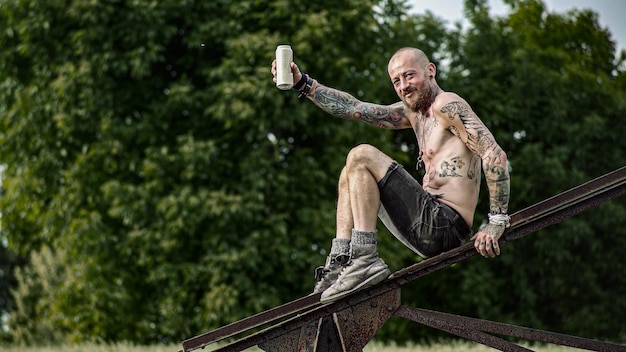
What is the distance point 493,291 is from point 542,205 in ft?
43.5

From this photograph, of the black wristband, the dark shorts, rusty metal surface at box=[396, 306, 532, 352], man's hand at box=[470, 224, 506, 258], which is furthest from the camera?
the black wristband

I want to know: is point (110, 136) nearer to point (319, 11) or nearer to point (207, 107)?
point (207, 107)

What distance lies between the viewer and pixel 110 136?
43.3 ft

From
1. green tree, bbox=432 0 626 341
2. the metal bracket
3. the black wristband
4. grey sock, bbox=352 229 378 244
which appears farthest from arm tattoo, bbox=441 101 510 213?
green tree, bbox=432 0 626 341

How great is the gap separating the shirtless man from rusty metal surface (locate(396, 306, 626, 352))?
1.07 feet

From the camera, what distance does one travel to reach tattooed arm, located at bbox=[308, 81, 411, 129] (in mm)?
5410

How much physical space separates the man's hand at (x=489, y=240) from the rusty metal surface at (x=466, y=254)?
0.09m

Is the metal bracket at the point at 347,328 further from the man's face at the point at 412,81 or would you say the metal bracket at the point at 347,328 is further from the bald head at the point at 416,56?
the bald head at the point at 416,56

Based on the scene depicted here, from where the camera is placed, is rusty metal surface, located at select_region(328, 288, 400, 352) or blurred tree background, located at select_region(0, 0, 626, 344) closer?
rusty metal surface, located at select_region(328, 288, 400, 352)

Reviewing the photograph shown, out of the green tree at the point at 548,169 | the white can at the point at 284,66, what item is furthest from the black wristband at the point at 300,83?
the green tree at the point at 548,169

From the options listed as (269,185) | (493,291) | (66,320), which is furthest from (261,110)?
(493,291)

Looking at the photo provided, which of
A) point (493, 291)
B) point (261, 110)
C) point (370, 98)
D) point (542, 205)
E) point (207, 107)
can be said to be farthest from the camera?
point (493, 291)

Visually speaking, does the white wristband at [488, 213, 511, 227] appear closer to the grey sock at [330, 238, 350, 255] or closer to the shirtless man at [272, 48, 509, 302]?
the shirtless man at [272, 48, 509, 302]

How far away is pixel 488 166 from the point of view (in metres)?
4.66
